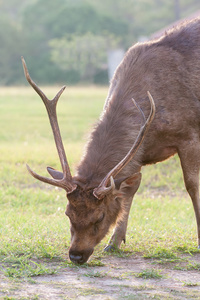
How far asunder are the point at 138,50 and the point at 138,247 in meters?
2.08

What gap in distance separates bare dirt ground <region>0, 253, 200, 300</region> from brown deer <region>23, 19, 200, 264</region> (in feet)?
0.92

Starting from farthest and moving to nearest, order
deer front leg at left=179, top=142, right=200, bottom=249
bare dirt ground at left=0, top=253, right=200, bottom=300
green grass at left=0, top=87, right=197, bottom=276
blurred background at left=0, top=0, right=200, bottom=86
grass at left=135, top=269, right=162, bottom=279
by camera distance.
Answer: blurred background at left=0, top=0, right=200, bottom=86 → deer front leg at left=179, top=142, right=200, bottom=249 → green grass at left=0, top=87, right=197, bottom=276 → grass at left=135, top=269, right=162, bottom=279 → bare dirt ground at left=0, top=253, right=200, bottom=300

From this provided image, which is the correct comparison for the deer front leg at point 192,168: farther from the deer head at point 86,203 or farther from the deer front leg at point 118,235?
the deer head at point 86,203

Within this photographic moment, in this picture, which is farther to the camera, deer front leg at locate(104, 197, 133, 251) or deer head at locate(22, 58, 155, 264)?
deer front leg at locate(104, 197, 133, 251)

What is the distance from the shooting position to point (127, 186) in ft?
18.6

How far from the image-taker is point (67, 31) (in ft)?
168

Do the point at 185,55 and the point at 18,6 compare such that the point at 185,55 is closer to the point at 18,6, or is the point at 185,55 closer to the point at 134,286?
the point at 134,286

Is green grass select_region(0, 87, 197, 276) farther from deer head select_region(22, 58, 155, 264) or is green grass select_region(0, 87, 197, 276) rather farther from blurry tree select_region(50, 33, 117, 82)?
blurry tree select_region(50, 33, 117, 82)

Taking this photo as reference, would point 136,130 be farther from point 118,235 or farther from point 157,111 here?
point 118,235

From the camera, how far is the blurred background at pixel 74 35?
47469mm

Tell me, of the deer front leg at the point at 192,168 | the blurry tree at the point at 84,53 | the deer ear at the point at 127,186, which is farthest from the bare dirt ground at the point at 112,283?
the blurry tree at the point at 84,53

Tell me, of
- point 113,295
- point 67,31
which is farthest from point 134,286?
point 67,31

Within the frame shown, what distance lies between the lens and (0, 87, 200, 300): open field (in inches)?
177

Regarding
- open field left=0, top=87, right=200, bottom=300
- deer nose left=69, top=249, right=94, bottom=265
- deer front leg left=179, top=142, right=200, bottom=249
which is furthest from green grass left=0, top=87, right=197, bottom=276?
deer front leg left=179, top=142, right=200, bottom=249
